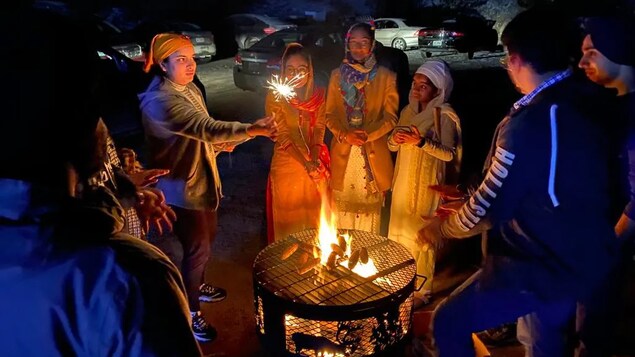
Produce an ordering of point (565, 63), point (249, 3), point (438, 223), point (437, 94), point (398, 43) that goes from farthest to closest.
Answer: point (249, 3) < point (398, 43) < point (437, 94) < point (438, 223) < point (565, 63)

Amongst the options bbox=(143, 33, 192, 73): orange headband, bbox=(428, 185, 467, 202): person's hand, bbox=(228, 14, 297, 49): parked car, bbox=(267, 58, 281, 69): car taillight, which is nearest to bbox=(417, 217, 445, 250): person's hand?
bbox=(428, 185, 467, 202): person's hand

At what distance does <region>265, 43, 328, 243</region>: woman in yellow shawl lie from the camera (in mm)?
4727

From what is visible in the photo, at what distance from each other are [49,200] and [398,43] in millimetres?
23458

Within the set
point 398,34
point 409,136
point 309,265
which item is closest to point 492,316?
point 309,265

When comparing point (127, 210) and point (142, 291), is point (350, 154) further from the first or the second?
point (142, 291)

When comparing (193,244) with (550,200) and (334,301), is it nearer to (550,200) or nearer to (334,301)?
(334,301)

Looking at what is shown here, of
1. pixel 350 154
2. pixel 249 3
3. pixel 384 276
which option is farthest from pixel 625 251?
pixel 249 3

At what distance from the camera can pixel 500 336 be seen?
4.19 m

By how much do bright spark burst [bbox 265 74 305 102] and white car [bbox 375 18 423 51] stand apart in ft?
63.6

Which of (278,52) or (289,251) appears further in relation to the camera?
(278,52)

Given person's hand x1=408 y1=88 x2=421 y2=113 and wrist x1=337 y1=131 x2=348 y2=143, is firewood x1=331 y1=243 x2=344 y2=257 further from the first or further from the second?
Result: person's hand x1=408 y1=88 x2=421 y2=113

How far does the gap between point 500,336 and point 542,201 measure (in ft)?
5.83

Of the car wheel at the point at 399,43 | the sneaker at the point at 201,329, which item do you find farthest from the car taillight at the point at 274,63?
the car wheel at the point at 399,43

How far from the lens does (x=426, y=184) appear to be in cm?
459
